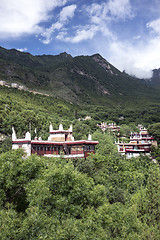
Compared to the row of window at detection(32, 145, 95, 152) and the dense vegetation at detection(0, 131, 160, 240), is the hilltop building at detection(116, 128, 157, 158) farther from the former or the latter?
the dense vegetation at detection(0, 131, 160, 240)

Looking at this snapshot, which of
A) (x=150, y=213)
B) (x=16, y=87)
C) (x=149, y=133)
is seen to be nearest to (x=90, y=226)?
(x=150, y=213)

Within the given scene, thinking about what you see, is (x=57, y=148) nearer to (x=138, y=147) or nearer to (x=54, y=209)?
(x=54, y=209)

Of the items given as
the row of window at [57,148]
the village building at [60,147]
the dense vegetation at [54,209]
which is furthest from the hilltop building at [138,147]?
→ the dense vegetation at [54,209]

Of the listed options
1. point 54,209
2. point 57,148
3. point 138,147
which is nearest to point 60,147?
point 57,148

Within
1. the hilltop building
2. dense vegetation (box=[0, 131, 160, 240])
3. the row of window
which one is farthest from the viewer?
the hilltop building

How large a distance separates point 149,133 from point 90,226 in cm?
5785

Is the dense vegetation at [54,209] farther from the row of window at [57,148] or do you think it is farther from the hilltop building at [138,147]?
the hilltop building at [138,147]

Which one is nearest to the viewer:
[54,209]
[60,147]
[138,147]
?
[54,209]

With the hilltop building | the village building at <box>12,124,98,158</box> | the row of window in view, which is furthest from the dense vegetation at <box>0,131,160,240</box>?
the hilltop building

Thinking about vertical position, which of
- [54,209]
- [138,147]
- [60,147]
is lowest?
[54,209]

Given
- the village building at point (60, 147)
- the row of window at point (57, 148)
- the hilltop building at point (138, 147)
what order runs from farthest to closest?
the hilltop building at point (138, 147) → the row of window at point (57, 148) → the village building at point (60, 147)

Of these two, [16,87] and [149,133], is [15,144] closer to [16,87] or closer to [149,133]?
[149,133]

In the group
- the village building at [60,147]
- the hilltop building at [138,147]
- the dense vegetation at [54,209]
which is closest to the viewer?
the dense vegetation at [54,209]

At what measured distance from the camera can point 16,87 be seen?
155625 mm
